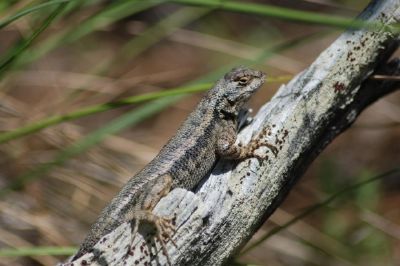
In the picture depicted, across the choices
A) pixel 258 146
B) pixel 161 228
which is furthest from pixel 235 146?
pixel 161 228

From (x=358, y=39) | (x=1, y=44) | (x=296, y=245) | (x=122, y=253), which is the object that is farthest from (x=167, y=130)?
(x=122, y=253)

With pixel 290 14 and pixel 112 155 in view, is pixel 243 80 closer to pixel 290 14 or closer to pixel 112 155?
pixel 112 155

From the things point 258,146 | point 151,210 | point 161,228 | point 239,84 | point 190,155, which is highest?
point 239,84

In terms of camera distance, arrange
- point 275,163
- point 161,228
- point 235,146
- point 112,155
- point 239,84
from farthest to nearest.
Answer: point 112,155 < point 239,84 < point 235,146 < point 275,163 < point 161,228

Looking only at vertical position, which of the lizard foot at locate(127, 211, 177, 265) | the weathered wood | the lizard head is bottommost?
the lizard foot at locate(127, 211, 177, 265)

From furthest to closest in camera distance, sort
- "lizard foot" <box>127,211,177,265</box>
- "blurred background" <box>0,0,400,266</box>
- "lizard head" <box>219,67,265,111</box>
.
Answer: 1. "lizard head" <box>219,67,265,111</box>
2. "blurred background" <box>0,0,400,266</box>
3. "lizard foot" <box>127,211,177,265</box>

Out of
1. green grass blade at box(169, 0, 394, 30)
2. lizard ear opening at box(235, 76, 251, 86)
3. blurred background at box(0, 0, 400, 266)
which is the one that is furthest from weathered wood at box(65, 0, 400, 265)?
green grass blade at box(169, 0, 394, 30)

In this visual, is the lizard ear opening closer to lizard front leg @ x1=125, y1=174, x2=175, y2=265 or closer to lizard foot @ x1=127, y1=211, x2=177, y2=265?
lizard front leg @ x1=125, y1=174, x2=175, y2=265

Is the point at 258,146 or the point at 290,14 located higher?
the point at 290,14

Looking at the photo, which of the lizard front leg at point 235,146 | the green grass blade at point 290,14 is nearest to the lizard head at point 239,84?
the lizard front leg at point 235,146
